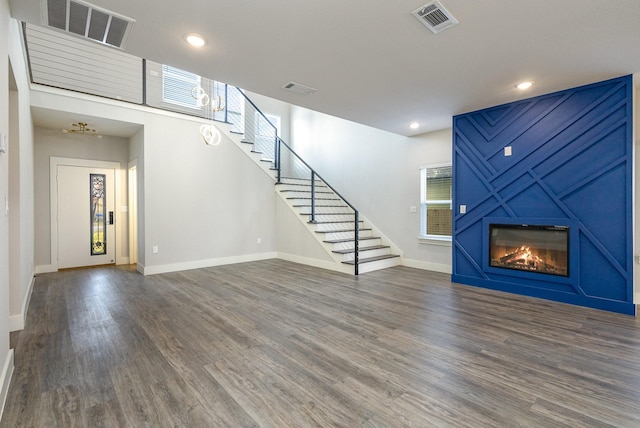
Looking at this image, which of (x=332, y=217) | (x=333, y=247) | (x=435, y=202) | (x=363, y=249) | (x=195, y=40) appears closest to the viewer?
(x=195, y=40)

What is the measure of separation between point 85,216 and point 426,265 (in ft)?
22.5

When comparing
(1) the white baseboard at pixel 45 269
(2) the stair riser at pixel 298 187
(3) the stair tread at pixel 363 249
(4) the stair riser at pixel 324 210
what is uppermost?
(2) the stair riser at pixel 298 187

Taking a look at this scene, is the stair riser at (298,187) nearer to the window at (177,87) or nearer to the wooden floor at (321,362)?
the window at (177,87)

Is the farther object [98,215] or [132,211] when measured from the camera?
[132,211]

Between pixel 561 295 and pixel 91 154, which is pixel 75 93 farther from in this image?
pixel 561 295

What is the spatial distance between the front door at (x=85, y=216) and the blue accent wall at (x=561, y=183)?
6.84m

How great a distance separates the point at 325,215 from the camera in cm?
692

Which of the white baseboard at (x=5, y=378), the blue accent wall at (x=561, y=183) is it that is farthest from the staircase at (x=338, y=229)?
the white baseboard at (x=5, y=378)

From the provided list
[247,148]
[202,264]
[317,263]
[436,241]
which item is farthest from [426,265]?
[247,148]

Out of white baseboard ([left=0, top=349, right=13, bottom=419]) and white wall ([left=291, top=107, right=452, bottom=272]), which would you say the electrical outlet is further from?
white wall ([left=291, top=107, right=452, bottom=272])

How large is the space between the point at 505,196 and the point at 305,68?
10.9 ft

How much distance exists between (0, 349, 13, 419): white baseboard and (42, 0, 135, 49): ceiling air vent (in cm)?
254

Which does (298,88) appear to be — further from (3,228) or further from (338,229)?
(338,229)

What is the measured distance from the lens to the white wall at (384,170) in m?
5.91
